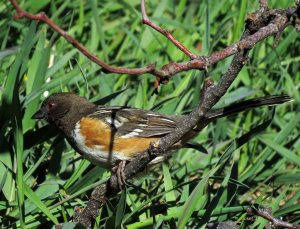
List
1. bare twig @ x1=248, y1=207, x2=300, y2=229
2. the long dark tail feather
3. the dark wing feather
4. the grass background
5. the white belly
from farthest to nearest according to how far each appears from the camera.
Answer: the dark wing feather < the white belly < the grass background < the long dark tail feather < bare twig @ x1=248, y1=207, x2=300, y2=229

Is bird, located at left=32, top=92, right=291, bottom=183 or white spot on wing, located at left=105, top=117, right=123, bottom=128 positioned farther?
white spot on wing, located at left=105, top=117, right=123, bottom=128

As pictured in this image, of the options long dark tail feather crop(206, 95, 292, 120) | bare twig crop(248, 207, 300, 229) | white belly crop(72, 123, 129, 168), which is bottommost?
bare twig crop(248, 207, 300, 229)

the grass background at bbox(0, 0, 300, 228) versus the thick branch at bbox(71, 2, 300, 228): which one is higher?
the thick branch at bbox(71, 2, 300, 228)

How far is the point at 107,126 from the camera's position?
142 inches

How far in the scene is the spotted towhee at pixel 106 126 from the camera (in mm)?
3385

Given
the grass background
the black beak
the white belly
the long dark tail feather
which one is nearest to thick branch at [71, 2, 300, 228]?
the grass background

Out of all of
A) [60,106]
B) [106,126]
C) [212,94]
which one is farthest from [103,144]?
[212,94]

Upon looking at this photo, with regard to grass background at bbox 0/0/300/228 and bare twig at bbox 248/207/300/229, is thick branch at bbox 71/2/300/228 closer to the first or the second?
grass background at bbox 0/0/300/228

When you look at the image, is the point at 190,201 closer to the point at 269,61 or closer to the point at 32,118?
the point at 32,118

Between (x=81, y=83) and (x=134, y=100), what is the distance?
14.1 inches

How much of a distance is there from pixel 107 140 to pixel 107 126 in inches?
5.5

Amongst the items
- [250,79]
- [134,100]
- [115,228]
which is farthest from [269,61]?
[115,228]

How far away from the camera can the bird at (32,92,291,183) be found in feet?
11.1

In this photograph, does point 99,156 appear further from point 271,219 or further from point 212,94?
point 212,94
